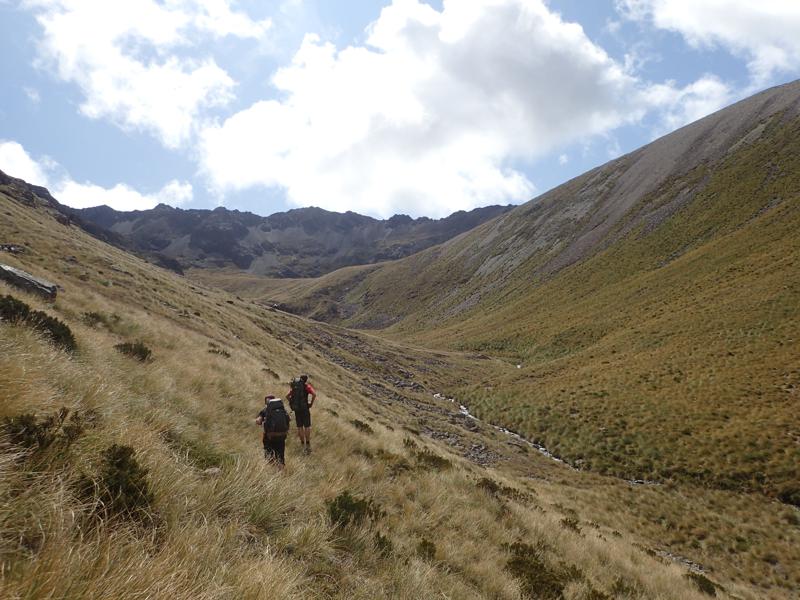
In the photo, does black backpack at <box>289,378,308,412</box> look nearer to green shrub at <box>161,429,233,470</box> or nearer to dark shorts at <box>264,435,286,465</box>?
dark shorts at <box>264,435,286,465</box>

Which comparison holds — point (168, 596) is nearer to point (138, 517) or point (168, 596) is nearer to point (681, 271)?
point (138, 517)

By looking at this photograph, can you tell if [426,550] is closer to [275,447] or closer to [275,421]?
[275,447]

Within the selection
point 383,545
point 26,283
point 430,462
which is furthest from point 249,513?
point 26,283

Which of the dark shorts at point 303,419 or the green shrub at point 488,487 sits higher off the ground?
the dark shorts at point 303,419

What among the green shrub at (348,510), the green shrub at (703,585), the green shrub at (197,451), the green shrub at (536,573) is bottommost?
the green shrub at (703,585)

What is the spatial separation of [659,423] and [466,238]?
136 metres

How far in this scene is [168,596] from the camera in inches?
113

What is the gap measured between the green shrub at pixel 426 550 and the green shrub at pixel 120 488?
14.8 feet

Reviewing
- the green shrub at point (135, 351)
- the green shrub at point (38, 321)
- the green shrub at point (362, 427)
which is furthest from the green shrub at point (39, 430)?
the green shrub at point (362, 427)

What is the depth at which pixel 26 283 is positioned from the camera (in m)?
15.3

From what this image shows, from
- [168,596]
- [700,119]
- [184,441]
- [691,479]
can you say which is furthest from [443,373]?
[700,119]

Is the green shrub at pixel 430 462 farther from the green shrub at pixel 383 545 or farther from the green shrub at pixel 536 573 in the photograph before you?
the green shrub at pixel 383 545

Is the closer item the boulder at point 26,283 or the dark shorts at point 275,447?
the dark shorts at point 275,447

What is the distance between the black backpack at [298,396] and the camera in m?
11.3
